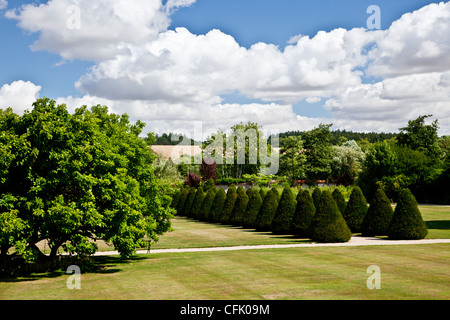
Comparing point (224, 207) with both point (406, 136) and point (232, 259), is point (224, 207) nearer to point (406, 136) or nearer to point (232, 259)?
point (232, 259)

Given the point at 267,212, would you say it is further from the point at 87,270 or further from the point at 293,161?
the point at 293,161

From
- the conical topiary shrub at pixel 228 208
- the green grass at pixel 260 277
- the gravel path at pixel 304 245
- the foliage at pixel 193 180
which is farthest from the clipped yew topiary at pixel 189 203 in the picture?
the green grass at pixel 260 277

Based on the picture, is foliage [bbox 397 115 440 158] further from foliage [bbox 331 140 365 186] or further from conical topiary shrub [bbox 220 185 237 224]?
conical topiary shrub [bbox 220 185 237 224]

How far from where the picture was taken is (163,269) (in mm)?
16781

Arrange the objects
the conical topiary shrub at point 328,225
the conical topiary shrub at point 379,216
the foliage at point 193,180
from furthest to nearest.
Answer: the foliage at point 193,180
the conical topiary shrub at point 379,216
the conical topiary shrub at point 328,225

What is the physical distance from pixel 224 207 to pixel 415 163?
36.5m

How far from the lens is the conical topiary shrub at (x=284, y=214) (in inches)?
1112

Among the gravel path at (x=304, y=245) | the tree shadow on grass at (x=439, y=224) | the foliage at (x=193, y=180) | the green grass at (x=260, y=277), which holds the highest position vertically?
the foliage at (x=193, y=180)

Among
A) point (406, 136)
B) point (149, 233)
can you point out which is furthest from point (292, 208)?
point (406, 136)

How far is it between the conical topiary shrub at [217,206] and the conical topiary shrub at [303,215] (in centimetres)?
1239

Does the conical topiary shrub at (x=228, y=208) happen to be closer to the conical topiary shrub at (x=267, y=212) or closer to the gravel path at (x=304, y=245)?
the conical topiary shrub at (x=267, y=212)

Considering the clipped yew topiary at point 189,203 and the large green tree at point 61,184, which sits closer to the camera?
the large green tree at point 61,184

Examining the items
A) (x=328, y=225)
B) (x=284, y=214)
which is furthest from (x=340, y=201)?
(x=328, y=225)

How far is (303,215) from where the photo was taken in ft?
87.5
